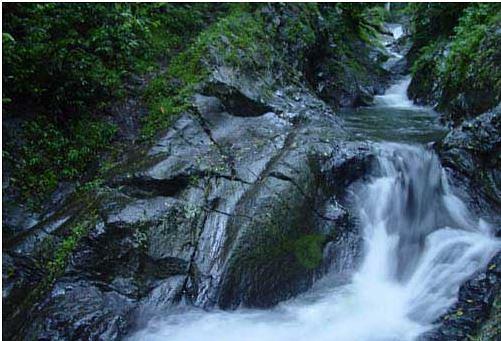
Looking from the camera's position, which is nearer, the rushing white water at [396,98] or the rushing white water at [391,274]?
the rushing white water at [391,274]

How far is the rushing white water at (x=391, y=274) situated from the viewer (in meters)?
5.48

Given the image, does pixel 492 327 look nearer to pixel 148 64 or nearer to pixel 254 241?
pixel 254 241

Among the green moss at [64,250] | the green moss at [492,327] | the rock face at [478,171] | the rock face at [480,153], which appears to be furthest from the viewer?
the rock face at [480,153]

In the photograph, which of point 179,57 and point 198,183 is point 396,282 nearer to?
point 198,183

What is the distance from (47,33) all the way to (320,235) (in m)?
5.04

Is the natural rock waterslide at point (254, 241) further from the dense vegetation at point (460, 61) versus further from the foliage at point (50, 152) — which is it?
the dense vegetation at point (460, 61)

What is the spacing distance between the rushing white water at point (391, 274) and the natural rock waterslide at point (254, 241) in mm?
20

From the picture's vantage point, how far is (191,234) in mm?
5938

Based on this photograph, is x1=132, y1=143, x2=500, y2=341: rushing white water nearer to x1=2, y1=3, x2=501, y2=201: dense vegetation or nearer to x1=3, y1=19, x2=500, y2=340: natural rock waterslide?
x1=3, y1=19, x2=500, y2=340: natural rock waterslide

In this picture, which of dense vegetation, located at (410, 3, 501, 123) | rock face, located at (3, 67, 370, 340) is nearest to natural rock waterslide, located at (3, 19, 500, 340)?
rock face, located at (3, 67, 370, 340)

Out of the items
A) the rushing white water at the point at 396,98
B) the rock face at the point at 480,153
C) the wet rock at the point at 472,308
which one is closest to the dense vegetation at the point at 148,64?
the rushing white water at the point at 396,98

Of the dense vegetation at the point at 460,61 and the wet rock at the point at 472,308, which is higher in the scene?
the dense vegetation at the point at 460,61

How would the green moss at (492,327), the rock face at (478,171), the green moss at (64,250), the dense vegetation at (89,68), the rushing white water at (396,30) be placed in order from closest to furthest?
the green moss at (492,327) < the green moss at (64,250) < the rock face at (478,171) < the dense vegetation at (89,68) < the rushing white water at (396,30)

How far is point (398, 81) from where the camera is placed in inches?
629
